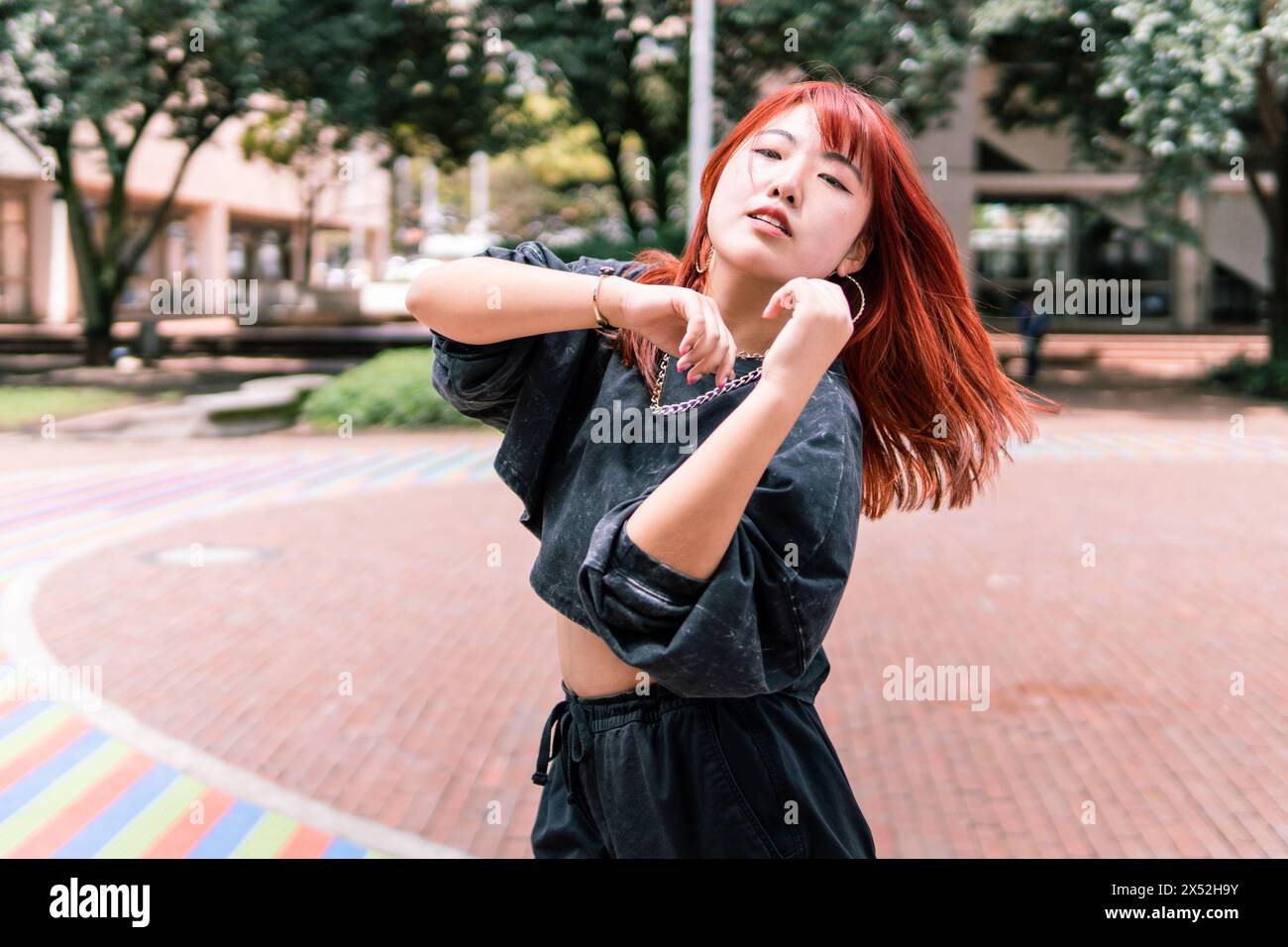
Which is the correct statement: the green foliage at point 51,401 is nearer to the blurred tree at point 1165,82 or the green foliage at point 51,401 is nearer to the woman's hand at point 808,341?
the blurred tree at point 1165,82

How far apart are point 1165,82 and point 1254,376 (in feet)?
20.6

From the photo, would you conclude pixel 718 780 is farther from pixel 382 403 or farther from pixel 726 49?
pixel 726 49

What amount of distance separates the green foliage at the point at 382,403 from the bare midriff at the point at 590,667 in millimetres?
14623

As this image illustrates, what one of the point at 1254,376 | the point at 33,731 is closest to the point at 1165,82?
the point at 1254,376

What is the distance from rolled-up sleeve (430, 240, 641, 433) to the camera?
71.3 inches

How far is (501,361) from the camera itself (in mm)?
1818

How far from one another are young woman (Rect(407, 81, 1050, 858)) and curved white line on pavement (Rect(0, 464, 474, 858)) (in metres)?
2.69

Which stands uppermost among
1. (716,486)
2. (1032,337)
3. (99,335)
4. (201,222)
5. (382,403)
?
(201,222)

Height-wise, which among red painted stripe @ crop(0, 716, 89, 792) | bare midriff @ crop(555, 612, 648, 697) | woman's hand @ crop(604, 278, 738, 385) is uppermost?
woman's hand @ crop(604, 278, 738, 385)

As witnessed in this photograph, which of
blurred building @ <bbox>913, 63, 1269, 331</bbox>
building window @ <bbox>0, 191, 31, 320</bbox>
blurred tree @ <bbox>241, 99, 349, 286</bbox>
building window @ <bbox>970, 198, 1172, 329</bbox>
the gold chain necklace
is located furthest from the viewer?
building window @ <bbox>0, 191, 31, 320</bbox>

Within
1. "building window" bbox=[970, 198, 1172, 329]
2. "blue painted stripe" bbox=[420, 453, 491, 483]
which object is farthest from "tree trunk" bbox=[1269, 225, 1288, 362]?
"blue painted stripe" bbox=[420, 453, 491, 483]

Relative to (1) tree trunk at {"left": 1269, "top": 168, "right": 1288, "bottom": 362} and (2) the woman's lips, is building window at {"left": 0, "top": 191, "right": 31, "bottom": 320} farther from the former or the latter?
(2) the woman's lips

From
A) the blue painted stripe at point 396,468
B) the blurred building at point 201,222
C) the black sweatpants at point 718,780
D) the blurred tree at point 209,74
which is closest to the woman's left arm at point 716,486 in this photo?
the black sweatpants at point 718,780

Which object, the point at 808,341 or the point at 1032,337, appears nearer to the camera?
the point at 808,341
